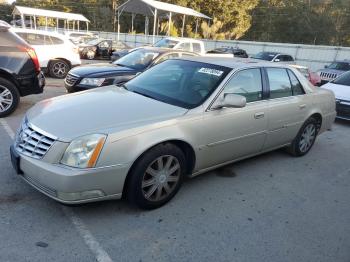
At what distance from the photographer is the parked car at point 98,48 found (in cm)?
2005

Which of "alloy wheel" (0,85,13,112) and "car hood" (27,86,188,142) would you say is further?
"alloy wheel" (0,85,13,112)

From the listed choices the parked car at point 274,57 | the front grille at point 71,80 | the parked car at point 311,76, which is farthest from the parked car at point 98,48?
the front grille at point 71,80

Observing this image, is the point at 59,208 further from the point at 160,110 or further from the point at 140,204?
the point at 160,110

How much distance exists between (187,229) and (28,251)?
1.44 metres

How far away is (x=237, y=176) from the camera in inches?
182

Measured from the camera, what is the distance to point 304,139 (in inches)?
221

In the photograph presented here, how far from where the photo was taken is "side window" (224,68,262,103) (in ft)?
13.6

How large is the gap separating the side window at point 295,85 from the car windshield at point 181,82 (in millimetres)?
1511

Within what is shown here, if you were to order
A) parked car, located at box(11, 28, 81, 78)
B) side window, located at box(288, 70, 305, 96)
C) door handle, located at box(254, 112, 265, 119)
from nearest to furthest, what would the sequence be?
door handle, located at box(254, 112, 265, 119) → side window, located at box(288, 70, 305, 96) → parked car, located at box(11, 28, 81, 78)

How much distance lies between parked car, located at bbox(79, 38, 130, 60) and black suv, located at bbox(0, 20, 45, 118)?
1392cm

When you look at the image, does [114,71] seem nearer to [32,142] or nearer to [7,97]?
[7,97]

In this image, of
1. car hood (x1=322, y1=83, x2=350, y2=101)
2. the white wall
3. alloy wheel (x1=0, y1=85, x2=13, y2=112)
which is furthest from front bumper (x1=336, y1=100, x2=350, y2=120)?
the white wall

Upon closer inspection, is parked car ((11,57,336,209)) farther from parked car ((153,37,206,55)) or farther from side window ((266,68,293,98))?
parked car ((153,37,206,55))

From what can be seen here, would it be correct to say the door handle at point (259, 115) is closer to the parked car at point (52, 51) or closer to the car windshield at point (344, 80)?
the car windshield at point (344, 80)
